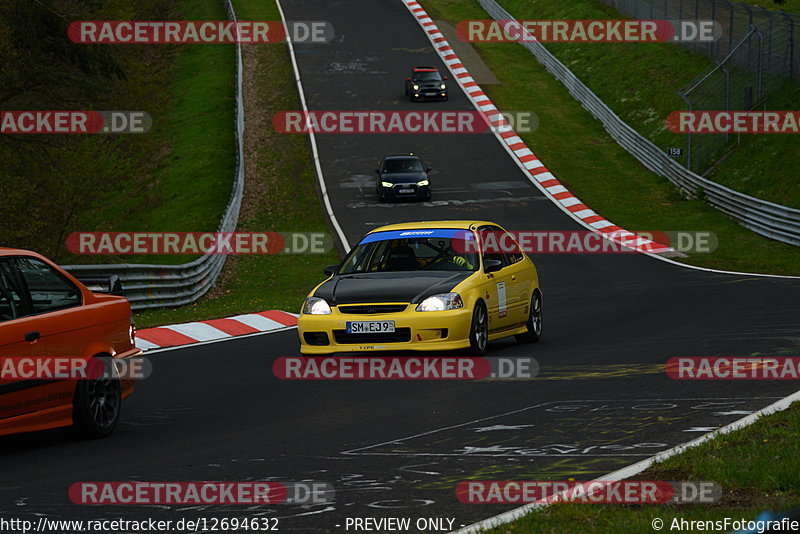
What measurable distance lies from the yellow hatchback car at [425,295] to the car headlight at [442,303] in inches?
0.4

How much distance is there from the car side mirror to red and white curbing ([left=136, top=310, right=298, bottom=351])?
16.0ft

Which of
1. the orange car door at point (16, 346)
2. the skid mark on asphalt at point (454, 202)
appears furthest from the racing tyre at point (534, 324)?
the skid mark on asphalt at point (454, 202)

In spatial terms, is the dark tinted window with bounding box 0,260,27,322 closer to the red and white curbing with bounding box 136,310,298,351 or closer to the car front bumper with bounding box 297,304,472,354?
the car front bumper with bounding box 297,304,472,354

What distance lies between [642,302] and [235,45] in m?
47.9

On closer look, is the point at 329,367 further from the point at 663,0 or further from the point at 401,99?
the point at 663,0

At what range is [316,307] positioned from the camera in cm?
1312

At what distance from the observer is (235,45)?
64875 mm

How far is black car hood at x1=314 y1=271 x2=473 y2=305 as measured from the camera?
12.9 metres

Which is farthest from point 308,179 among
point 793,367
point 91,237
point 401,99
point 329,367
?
point 793,367

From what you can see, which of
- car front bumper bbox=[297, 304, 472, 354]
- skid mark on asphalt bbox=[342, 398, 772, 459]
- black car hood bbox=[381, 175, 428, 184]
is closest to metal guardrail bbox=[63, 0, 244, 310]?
car front bumper bbox=[297, 304, 472, 354]

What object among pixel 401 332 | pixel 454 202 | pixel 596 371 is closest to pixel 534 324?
pixel 401 332

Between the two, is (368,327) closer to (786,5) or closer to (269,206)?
(269,206)

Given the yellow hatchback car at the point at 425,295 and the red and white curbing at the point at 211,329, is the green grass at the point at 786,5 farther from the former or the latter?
the yellow hatchback car at the point at 425,295

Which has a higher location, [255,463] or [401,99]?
[401,99]
